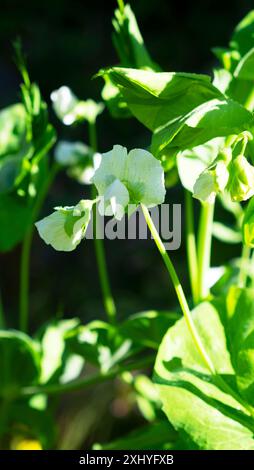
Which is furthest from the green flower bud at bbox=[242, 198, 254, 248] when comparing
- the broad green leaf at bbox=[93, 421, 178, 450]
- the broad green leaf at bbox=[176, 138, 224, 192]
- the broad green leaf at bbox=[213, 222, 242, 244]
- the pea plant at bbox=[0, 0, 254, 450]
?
the broad green leaf at bbox=[213, 222, 242, 244]

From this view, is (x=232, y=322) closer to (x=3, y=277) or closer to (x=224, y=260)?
(x=224, y=260)

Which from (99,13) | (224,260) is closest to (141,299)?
(224,260)

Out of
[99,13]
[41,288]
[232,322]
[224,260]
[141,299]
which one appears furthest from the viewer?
[99,13]

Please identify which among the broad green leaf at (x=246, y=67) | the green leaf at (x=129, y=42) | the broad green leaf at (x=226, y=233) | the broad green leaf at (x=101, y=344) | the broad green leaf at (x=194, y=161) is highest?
the green leaf at (x=129, y=42)
